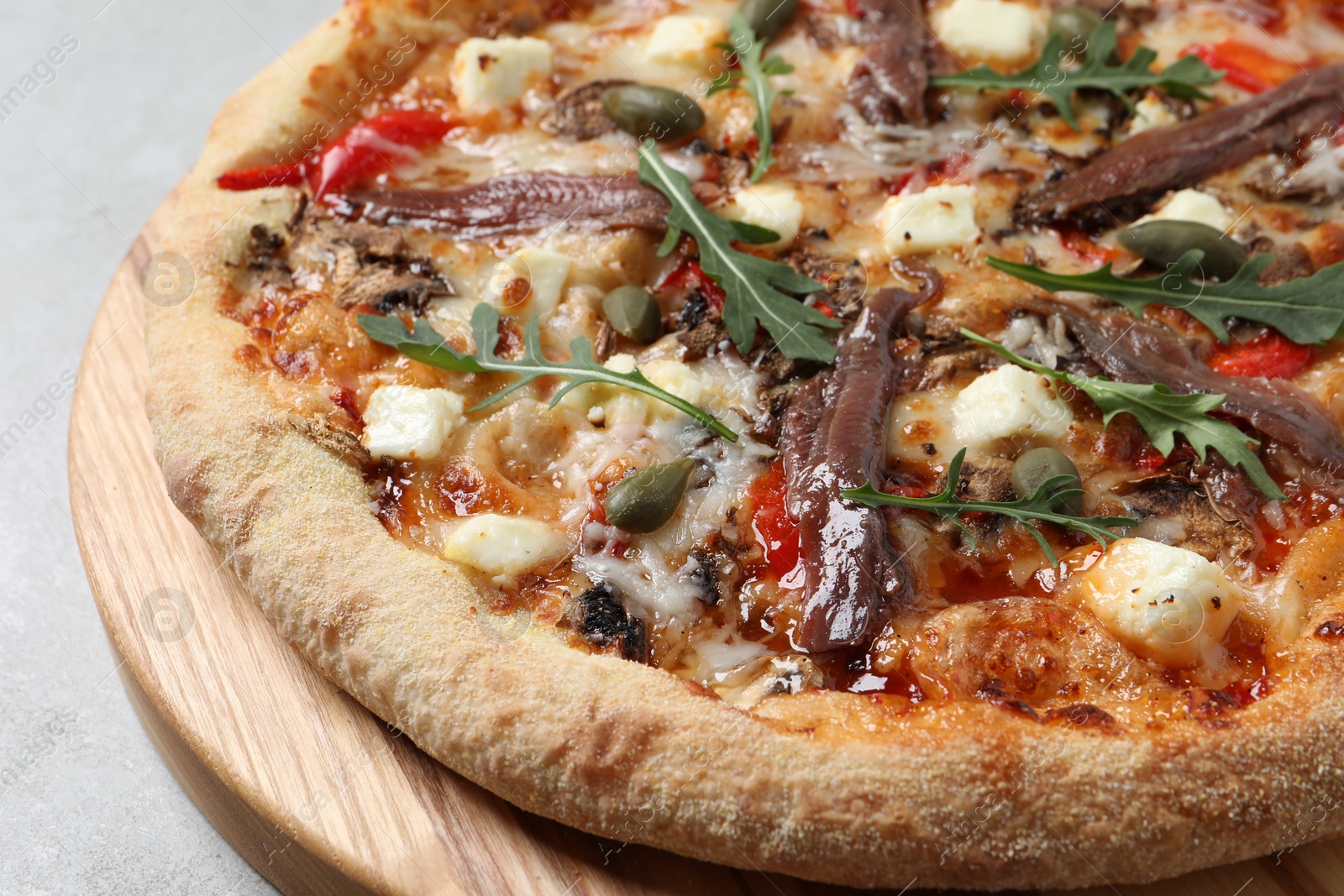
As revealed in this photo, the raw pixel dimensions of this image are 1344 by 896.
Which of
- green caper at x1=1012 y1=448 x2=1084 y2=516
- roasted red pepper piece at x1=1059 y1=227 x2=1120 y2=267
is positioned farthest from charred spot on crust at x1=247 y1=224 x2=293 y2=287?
roasted red pepper piece at x1=1059 y1=227 x2=1120 y2=267

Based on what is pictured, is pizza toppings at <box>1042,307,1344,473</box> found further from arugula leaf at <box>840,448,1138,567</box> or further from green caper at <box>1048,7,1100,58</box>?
green caper at <box>1048,7,1100,58</box>

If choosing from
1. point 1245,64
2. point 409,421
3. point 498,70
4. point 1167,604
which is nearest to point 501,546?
point 409,421

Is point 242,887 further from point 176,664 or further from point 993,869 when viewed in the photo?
point 993,869

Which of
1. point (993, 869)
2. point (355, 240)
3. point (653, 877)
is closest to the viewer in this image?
point (993, 869)

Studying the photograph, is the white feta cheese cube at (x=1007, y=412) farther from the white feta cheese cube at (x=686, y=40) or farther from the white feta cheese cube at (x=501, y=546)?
the white feta cheese cube at (x=686, y=40)

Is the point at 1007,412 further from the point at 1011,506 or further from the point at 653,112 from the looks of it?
the point at 653,112

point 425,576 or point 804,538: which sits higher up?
point 425,576

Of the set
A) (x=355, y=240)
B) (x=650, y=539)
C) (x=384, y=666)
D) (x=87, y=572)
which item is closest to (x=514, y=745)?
(x=384, y=666)
